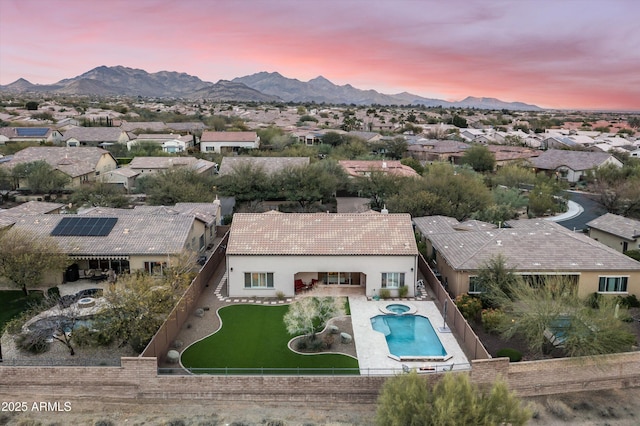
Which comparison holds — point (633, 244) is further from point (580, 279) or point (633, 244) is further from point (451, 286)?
point (451, 286)

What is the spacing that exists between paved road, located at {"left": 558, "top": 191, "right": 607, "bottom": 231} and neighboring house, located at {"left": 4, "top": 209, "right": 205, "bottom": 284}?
1525 inches

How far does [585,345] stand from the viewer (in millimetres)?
23375

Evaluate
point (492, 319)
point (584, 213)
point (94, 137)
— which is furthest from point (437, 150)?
point (492, 319)

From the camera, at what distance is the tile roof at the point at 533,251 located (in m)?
31.4

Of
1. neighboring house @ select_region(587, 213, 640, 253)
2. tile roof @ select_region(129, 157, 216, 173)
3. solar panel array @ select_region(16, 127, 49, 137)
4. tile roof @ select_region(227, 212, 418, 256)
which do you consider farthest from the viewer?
solar panel array @ select_region(16, 127, 49, 137)

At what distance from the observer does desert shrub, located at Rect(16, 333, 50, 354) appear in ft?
82.3

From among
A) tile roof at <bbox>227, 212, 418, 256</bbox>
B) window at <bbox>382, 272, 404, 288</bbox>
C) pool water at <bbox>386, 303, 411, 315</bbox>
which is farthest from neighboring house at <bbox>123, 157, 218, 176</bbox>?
pool water at <bbox>386, 303, 411, 315</bbox>

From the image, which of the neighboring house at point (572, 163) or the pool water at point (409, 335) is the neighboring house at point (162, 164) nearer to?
the pool water at point (409, 335)

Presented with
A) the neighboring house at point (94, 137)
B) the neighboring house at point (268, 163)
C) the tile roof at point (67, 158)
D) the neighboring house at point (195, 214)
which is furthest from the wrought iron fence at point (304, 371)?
the neighboring house at point (94, 137)

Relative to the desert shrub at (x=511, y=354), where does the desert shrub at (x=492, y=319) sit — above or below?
above

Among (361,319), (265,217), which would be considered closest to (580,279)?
(361,319)

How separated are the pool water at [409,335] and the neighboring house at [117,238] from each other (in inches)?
575

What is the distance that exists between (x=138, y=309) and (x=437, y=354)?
595 inches

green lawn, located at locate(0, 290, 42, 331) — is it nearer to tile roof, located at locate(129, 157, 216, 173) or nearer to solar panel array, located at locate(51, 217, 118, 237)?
solar panel array, located at locate(51, 217, 118, 237)
